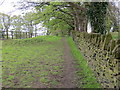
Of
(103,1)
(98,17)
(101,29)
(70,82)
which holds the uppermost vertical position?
(103,1)

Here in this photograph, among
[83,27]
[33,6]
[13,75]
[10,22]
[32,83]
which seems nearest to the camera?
[32,83]

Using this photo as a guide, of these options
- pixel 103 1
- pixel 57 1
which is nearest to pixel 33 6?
pixel 57 1

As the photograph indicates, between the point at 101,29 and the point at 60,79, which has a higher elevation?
the point at 101,29

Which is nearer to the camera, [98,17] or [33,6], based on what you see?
[98,17]

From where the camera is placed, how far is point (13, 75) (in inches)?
183

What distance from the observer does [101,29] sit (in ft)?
34.8

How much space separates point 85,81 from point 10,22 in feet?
97.9

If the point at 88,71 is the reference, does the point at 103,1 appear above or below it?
above

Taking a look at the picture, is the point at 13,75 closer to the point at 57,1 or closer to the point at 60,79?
the point at 60,79

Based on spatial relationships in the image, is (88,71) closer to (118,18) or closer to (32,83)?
(32,83)

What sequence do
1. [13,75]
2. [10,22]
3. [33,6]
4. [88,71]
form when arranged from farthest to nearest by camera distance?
1. [10,22]
2. [33,6]
3. [88,71]
4. [13,75]

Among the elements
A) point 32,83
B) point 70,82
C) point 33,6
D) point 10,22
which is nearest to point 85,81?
point 70,82

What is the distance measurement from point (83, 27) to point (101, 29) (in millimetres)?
4637

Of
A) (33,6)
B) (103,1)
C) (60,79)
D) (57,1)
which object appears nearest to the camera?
(60,79)
